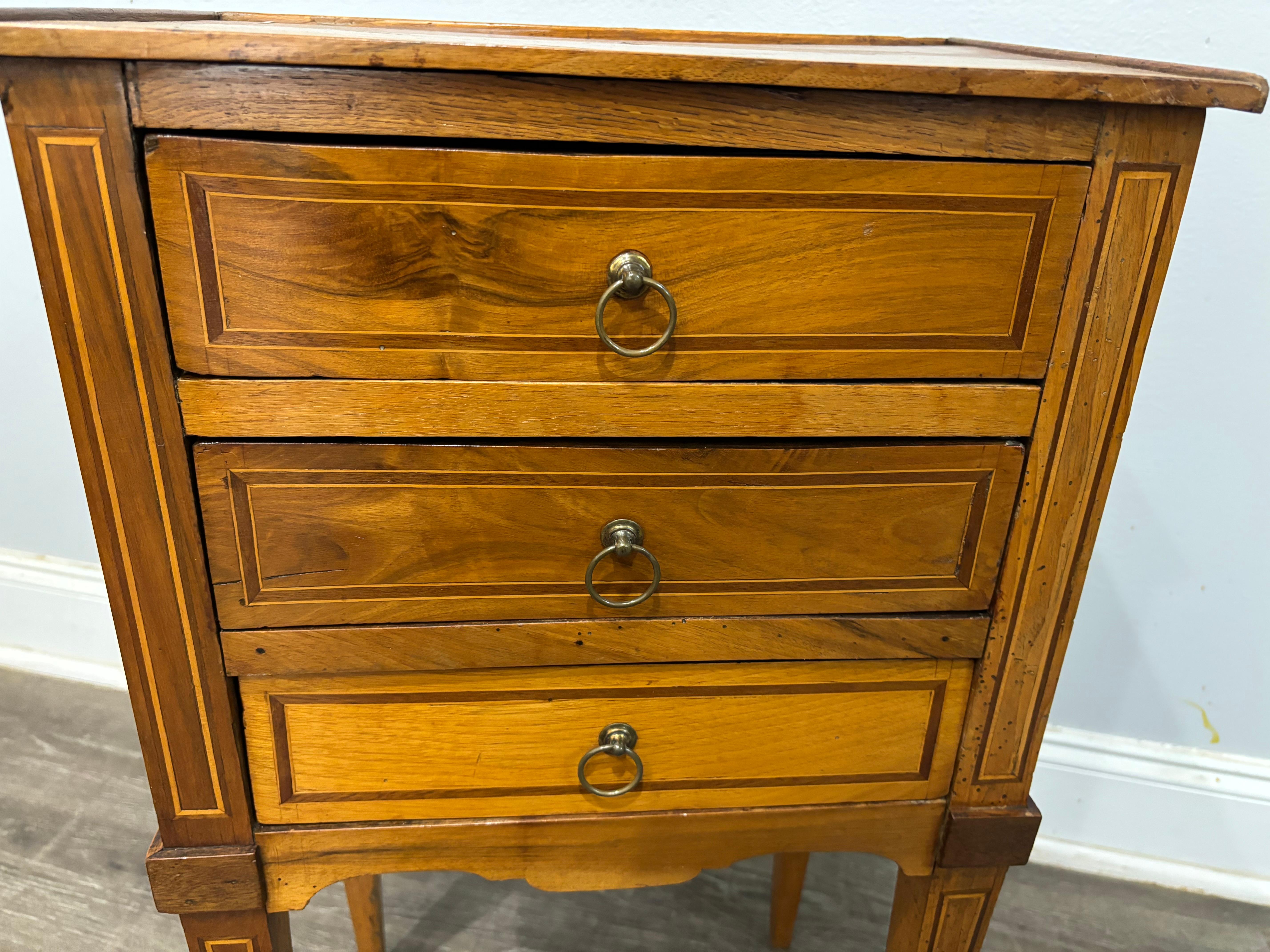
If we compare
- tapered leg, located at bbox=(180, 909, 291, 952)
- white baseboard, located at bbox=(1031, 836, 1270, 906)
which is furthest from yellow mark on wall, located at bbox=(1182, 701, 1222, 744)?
tapered leg, located at bbox=(180, 909, 291, 952)

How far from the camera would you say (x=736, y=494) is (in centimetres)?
60

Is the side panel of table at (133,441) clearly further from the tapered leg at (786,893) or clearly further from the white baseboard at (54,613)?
the white baseboard at (54,613)

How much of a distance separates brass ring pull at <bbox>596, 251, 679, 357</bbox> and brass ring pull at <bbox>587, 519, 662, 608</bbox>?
0.39ft

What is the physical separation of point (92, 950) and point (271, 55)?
105 cm

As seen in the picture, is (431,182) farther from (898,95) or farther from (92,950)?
(92,950)

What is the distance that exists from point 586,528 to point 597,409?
0.29 ft

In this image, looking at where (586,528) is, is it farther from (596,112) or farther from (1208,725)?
(1208,725)

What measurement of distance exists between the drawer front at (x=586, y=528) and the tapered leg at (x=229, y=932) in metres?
0.24

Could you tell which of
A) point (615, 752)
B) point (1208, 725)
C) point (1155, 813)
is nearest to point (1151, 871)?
A: point (1155, 813)

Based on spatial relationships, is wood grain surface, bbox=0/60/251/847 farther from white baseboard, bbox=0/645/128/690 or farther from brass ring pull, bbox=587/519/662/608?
white baseboard, bbox=0/645/128/690

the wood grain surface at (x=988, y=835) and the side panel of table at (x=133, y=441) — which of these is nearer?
the side panel of table at (x=133, y=441)

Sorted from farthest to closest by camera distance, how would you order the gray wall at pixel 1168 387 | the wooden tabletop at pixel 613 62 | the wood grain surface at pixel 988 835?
the gray wall at pixel 1168 387 < the wood grain surface at pixel 988 835 < the wooden tabletop at pixel 613 62

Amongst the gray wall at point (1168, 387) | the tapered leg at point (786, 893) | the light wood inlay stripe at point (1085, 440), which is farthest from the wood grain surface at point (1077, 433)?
the gray wall at point (1168, 387)

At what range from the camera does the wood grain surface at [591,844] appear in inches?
25.6
